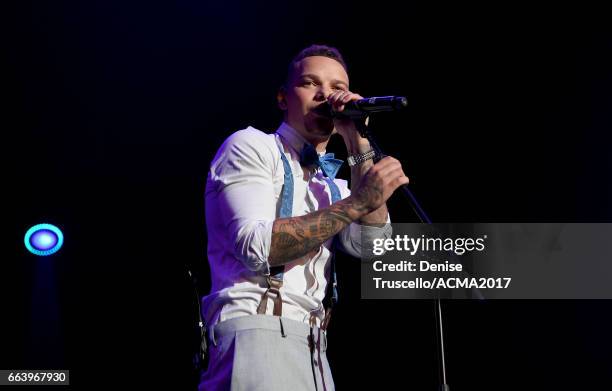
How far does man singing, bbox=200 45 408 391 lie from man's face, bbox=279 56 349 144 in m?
0.09

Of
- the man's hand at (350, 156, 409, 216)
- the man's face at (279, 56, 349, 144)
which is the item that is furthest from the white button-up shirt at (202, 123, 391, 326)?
the man's hand at (350, 156, 409, 216)

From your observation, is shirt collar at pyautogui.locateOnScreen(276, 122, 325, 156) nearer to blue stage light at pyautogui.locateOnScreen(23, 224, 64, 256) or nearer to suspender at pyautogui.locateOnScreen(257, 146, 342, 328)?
suspender at pyautogui.locateOnScreen(257, 146, 342, 328)

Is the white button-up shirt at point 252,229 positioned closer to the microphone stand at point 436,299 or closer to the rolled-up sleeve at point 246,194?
the rolled-up sleeve at point 246,194

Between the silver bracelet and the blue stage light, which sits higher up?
the blue stage light

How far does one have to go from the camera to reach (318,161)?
212cm

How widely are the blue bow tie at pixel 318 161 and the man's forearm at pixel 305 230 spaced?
0.30m

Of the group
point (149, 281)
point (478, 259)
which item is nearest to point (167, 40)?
point (149, 281)

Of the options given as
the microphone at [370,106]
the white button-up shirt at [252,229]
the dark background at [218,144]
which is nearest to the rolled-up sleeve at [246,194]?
the white button-up shirt at [252,229]

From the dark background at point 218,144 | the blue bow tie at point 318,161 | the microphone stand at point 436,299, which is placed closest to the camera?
the microphone stand at point 436,299

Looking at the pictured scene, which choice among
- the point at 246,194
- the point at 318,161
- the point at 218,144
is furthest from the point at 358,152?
the point at 218,144

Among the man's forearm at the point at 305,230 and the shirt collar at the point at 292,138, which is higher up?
the shirt collar at the point at 292,138

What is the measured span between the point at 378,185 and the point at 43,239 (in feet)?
8.57

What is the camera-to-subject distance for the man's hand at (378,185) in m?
1.84

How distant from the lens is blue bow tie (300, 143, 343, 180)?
2.11 meters
